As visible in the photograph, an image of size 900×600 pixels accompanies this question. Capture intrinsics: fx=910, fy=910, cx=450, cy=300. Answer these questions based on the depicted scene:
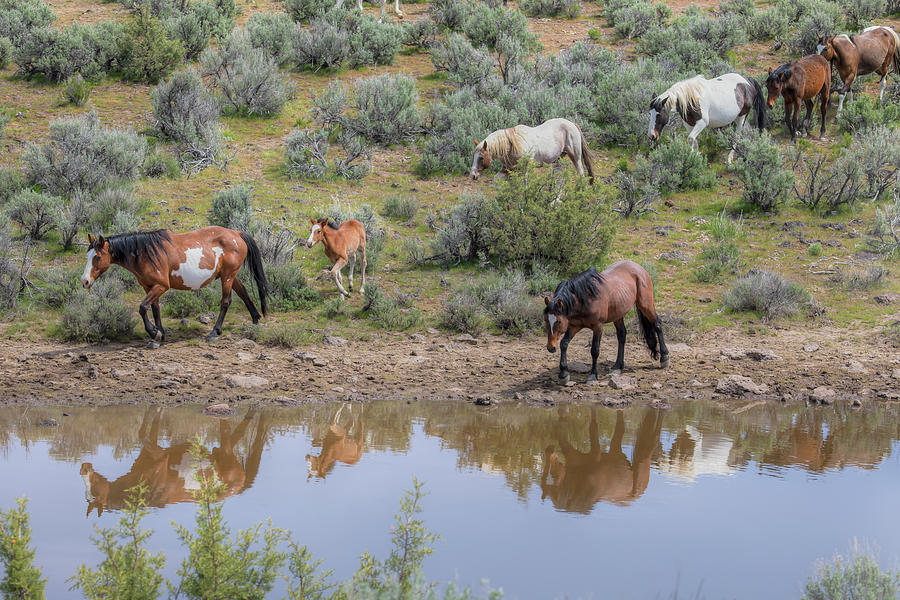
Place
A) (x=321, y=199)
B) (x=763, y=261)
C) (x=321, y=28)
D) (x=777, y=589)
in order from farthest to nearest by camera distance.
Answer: (x=321, y=28)
(x=321, y=199)
(x=763, y=261)
(x=777, y=589)

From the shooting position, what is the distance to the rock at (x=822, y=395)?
1062 centimetres

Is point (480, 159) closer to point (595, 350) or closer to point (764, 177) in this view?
point (764, 177)

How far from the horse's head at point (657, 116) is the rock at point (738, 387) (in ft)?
24.8

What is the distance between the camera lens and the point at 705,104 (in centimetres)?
1739

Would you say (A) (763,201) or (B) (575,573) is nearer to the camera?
(B) (575,573)

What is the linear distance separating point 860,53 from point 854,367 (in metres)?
10.6

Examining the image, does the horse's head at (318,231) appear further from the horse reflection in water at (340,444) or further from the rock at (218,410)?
the rock at (218,410)

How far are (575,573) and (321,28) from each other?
19.4 m

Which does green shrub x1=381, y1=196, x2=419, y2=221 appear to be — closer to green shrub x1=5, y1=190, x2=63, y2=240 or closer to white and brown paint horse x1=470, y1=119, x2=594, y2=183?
white and brown paint horse x1=470, y1=119, x2=594, y2=183

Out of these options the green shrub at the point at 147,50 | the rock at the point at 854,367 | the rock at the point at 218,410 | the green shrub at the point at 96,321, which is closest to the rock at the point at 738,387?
the rock at the point at 854,367

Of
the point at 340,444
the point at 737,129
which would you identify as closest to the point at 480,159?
the point at 737,129

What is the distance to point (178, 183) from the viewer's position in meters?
16.4

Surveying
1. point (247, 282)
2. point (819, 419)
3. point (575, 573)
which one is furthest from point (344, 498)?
point (247, 282)

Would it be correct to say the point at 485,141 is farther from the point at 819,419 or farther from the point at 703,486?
the point at 703,486
